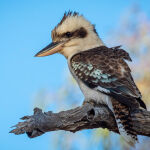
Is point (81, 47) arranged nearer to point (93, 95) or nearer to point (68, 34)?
point (68, 34)

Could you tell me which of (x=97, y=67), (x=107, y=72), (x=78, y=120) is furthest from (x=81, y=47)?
(x=78, y=120)

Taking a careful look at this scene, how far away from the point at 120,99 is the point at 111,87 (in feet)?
0.52

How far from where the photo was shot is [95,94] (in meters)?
3.59

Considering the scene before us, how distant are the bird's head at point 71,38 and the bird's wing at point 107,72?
0.17 meters

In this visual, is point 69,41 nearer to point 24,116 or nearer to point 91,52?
point 91,52

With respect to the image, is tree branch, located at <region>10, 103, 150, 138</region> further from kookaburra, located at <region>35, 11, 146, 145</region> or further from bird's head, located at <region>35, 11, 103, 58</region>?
bird's head, located at <region>35, 11, 103, 58</region>

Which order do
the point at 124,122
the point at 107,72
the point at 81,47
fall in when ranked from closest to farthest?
the point at 124,122, the point at 107,72, the point at 81,47

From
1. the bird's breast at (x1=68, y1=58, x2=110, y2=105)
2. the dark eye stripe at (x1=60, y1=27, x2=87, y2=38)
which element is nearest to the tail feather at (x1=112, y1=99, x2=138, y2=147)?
the bird's breast at (x1=68, y1=58, x2=110, y2=105)

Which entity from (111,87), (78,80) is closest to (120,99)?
(111,87)

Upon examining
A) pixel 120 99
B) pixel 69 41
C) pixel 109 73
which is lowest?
pixel 120 99

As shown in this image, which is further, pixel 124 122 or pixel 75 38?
pixel 75 38

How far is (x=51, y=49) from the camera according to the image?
165 inches

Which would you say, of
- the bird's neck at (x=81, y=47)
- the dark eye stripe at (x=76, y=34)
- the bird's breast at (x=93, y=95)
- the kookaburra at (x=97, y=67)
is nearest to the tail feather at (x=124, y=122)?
the kookaburra at (x=97, y=67)

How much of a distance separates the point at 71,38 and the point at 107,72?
75cm
